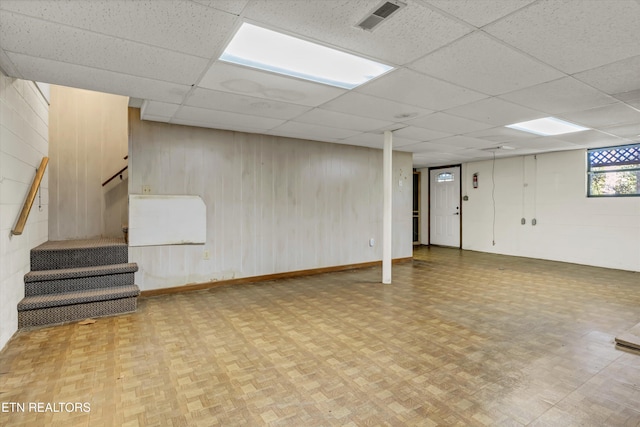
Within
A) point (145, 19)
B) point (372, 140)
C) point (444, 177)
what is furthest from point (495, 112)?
point (444, 177)

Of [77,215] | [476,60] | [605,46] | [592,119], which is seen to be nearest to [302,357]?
[476,60]

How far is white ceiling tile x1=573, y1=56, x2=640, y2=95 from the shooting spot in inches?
104

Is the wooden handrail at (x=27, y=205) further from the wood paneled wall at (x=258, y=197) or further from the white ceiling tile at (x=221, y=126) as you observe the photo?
the white ceiling tile at (x=221, y=126)

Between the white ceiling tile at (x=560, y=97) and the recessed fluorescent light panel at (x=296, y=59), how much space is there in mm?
1591

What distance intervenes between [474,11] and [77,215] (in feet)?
17.9

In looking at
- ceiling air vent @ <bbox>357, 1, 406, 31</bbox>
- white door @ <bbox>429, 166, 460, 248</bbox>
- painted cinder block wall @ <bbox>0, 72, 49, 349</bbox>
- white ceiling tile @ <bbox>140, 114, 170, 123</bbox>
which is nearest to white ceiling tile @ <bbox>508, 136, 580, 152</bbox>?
white door @ <bbox>429, 166, 460, 248</bbox>

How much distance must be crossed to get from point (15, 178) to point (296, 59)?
9.24ft

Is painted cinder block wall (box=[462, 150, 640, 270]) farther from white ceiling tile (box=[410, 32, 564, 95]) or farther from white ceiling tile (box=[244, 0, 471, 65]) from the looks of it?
white ceiling tile (box=[244, 0, 471, 65])

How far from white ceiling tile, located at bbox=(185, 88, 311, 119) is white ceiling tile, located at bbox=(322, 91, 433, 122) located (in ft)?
1.43

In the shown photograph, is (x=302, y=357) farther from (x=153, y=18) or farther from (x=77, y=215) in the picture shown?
(x=77, y=215)

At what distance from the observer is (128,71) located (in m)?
2.82

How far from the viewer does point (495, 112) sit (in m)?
3.99

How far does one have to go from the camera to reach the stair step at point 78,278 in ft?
11.2

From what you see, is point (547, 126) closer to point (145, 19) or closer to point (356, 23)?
point (356, 23)
